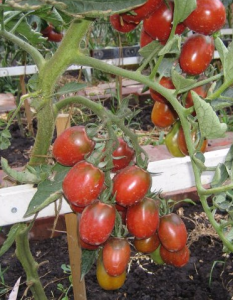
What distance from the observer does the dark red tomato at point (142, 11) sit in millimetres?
560

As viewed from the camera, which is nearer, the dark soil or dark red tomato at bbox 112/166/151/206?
dark red tomato at bbox 112/166/151/206

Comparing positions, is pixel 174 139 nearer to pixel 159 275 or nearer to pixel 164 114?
pixel 164 114

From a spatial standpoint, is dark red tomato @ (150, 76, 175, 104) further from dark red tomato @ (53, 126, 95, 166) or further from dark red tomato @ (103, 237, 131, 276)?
dark red tomato @ (103, 237, 131, 276)

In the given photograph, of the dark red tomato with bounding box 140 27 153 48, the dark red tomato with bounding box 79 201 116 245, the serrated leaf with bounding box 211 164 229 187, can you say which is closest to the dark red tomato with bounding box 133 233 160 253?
the dark red tomato with bounding box 79 201 116 245

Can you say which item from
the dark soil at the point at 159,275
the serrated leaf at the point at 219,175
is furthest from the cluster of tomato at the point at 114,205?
the dark soil at the point at 159,275

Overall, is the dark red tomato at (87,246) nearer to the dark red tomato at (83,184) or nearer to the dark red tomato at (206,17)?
the dark red tomato at (83,184)

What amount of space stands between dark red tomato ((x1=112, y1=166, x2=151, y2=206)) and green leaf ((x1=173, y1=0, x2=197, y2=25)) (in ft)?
0.78

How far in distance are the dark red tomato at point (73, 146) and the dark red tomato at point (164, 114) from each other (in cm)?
12

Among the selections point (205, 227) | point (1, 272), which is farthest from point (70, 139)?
point (205, 227)

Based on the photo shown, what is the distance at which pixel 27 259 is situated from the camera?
95cm

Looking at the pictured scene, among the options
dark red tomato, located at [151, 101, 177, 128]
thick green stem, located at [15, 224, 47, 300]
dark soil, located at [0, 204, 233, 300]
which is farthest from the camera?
dark soil, located at [0, 204, 233, 300]

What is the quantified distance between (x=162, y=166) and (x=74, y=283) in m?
0.42

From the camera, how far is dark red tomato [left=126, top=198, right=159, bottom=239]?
27.0 inches

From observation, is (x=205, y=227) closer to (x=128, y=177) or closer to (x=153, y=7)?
(x=128, y=177)
